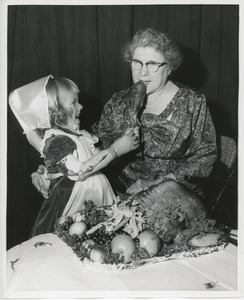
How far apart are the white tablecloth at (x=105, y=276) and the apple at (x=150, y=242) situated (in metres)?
0.03

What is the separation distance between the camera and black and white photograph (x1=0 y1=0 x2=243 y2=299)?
1194 millimetres

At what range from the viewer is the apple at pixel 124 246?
1.16 m

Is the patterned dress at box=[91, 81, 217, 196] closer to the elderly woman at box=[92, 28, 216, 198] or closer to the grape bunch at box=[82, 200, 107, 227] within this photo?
the elderly woman at box=[92, 28, 216, 198]

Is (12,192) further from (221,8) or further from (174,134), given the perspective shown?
(221,8)

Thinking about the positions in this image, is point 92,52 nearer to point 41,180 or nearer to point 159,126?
point 159,126

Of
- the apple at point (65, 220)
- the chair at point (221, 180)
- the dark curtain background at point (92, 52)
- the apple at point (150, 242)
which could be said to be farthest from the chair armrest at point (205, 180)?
the apple at point (65, 220)

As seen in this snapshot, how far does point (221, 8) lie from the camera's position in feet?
4.63

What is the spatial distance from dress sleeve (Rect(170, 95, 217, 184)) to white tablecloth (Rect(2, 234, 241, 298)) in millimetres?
267

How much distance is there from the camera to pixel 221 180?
55.5 inches

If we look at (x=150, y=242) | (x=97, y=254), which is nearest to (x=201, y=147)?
(x=150, y=242)

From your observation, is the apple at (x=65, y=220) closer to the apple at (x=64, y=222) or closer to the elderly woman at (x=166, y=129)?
the apple at (x=64, y=222)

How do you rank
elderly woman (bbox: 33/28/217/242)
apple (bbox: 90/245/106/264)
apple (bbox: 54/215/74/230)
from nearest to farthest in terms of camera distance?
1. apple (bbox: 90/245/106/264)
2. apple (bbox: 54/215/74/230)
3. elderly woman (bbox: 33/28/217/242)

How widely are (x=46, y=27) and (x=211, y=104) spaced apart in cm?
58

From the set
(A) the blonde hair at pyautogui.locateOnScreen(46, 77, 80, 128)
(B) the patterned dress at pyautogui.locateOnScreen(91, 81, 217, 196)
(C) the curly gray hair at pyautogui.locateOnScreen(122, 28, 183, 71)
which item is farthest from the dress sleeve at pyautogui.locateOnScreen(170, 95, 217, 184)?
(A) the blonde hair at pyautogui.locateOnScreen(46, 77, 80, 128)
